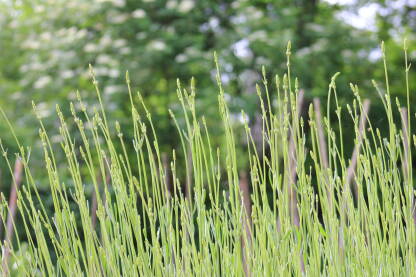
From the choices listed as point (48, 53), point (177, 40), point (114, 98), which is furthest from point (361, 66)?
point (48, 53)

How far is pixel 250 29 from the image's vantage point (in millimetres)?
6676

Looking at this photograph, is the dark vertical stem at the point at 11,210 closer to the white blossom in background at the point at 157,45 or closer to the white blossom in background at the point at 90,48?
the white blossom in background at the point at 157,45

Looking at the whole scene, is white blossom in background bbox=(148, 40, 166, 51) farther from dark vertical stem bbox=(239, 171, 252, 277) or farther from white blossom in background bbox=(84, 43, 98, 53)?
dark vertical stem bbox=(239, 171, 252, 277)

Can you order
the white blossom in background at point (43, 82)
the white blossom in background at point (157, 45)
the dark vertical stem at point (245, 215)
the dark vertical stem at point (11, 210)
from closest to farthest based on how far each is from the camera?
the dark vertical stem at point (245, 215) → the dark vertical stem at point (11, 210) → the white blossom in background at point (157, 45) → the white blossom in background at point (43, 82)

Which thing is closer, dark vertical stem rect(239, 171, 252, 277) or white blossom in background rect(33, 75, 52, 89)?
dark vertical stem rect(239, 171, 252, 277)

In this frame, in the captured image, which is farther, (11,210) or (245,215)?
(11,210)

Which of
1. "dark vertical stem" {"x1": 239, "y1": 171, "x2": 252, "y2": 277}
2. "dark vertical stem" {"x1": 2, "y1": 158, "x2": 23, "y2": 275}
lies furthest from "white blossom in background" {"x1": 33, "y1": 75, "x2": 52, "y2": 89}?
"dark vertical stem" {"x1": 239, "y1": 171, "x2": 252, "y2": 277}

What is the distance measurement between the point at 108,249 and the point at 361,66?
18.8 ft

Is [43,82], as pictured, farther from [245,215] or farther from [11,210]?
[245,215]

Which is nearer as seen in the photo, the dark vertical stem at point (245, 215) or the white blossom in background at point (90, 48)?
the dark vertical stem at point (245, 215)

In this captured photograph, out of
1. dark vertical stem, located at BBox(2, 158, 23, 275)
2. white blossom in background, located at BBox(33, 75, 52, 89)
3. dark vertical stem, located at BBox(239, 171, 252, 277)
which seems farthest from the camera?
white blossom in background, located at BBox(33, 75, 52, 89)

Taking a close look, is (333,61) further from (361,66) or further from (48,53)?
(48,53)

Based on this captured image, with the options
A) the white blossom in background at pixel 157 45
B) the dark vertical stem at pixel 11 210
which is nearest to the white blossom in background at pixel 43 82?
the white blossom in background at pixel 157 45

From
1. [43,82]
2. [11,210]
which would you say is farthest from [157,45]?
[11,210]
